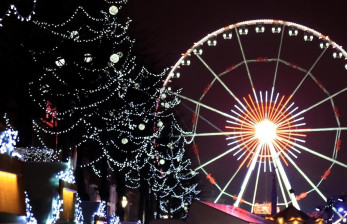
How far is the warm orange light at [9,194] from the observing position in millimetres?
15117

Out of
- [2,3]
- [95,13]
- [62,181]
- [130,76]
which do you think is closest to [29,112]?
[2,3]

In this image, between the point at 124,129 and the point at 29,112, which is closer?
the point at 29,112

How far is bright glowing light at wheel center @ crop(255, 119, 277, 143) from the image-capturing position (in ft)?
146

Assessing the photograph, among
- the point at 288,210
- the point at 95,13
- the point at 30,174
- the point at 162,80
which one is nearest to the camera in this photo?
the point at 30,174

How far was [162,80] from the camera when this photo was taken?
49844 mm

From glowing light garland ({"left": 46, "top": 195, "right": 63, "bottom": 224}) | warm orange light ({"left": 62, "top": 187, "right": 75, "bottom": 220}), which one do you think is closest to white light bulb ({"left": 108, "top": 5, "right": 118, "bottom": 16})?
warm orange light ({"left": 62, "top": 187, "right": 75, "bottom": 220})

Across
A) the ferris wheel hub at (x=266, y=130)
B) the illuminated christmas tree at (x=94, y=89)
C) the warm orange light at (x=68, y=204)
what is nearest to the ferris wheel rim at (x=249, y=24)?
the illuminated christmas tree at (x=94, y=89)

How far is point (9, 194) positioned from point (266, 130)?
100ft

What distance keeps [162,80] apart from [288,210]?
14367mm

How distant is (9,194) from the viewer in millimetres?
15586

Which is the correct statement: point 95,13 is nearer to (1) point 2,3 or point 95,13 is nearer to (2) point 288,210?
(1) point 2,3

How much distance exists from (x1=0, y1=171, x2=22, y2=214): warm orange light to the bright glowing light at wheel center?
2990 cm

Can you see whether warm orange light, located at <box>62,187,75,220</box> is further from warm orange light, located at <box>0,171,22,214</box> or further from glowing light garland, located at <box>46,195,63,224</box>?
warm orange light, located at <box>0,171,22,214</box>

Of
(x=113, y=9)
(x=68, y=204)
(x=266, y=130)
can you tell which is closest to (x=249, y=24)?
(x=266, y=130)
